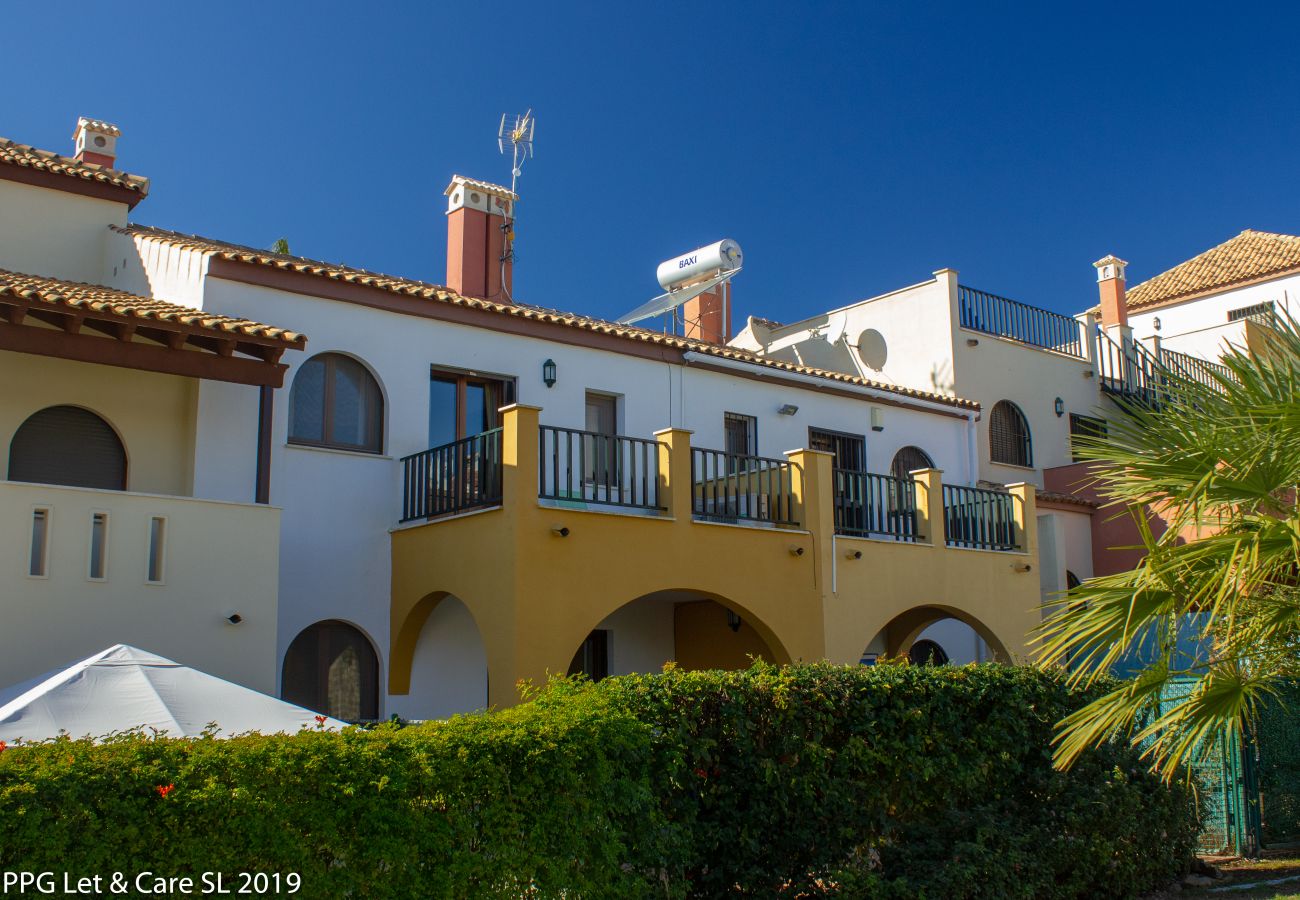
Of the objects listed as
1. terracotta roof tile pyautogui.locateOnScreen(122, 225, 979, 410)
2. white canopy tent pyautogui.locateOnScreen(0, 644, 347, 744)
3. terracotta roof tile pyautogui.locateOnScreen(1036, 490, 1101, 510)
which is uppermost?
terracotta roof tile pyautogui.locateOnScreen(122, 225, 979, 410)

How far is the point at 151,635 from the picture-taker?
1101 centimetres

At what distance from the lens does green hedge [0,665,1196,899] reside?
5.62m

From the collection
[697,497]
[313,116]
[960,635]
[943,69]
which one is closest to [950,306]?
[943,69]

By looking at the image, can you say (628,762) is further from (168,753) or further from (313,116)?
(313,116)

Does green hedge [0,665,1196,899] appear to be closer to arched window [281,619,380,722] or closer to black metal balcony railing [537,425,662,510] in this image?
black metal balcony railing [537,425,662,510]

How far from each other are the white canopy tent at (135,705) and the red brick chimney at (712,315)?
15.9 metres

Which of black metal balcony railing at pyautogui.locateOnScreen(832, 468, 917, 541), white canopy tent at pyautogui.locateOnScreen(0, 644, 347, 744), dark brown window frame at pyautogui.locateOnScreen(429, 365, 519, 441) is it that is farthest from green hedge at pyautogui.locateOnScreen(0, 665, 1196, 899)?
dark brown window frame at pyautogui.locateOnScreen(429, 365, 519, 441)

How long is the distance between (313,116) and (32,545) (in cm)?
827

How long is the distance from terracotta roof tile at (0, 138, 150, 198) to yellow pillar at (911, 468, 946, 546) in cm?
1063

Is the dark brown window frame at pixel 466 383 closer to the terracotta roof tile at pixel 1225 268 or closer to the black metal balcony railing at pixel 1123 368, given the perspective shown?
the black metal balcony railing at pixel 1123 368

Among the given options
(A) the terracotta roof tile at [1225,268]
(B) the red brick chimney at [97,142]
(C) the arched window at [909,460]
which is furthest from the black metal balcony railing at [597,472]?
(A) the terracotta roof tile at [1225,268]

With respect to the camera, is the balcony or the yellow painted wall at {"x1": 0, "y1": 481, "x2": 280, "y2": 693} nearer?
the yellow painted wall at {"x1": 0, "y1": 481, "x2": 280, "y2": 693}

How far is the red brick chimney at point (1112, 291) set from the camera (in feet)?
83.5

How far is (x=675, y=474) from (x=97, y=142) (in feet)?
31.4
